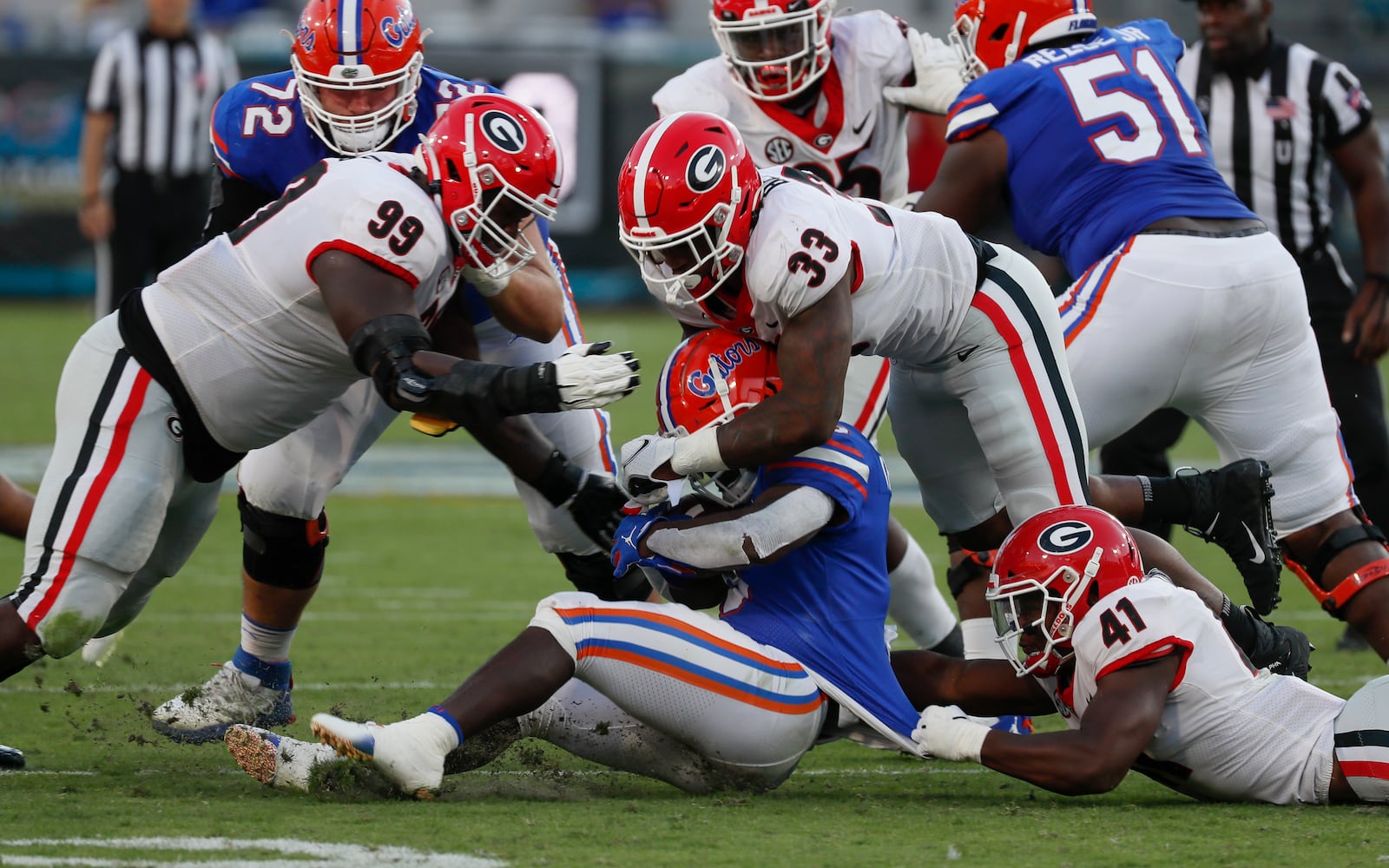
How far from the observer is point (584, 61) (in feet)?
55.0

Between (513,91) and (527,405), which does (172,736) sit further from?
(513,91)

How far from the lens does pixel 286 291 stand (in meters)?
3.82

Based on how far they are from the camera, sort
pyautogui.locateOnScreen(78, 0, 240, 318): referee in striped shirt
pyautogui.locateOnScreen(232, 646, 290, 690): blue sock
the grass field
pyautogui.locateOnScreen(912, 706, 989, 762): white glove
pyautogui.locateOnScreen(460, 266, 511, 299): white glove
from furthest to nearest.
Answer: pyautogui.locateOnScreen(78, 0, 240, 318): referee in striped shirt
pyautogui.locateOnScreen(232, 646, 290, 690): blue sock
pyautogui.locateOnScreen(460, 266, 511, 299): white glove
pyautogui.locateOnScreen(912, 706, 989, 762): white glove
the grass field

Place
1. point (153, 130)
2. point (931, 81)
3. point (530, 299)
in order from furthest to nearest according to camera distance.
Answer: point (153, 130) < point (931, 81) < point (530, 299)

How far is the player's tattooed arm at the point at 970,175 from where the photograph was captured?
177 inches

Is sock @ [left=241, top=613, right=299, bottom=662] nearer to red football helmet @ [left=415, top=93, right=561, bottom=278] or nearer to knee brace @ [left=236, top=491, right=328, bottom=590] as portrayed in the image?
knee brace @ [left=236, top=491, right=328, bottom=590]

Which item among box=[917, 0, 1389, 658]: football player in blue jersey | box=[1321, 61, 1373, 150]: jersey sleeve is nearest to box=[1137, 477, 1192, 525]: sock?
box=[917, 0, 1389, 658]: football player in blue jersey

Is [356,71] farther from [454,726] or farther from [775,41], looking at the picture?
[454,726]

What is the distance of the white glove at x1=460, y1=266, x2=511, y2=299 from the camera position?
401 cm

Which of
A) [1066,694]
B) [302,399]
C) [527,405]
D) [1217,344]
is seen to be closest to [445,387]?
[527,405]

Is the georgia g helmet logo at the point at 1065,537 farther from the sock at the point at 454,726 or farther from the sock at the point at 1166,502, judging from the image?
the sock at the point at 454,726

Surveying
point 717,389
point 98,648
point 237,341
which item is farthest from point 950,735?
point 98,648

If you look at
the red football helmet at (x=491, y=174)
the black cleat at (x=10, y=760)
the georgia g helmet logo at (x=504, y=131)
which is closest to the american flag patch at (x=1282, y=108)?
the red football helmet at (x=491, y=174)

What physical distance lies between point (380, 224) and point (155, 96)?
6490 millimetres
